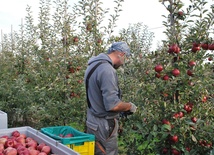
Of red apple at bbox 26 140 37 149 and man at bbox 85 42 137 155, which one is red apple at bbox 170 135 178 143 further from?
red apple at bbox 26 140 37 149

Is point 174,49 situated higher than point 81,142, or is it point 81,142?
point 174,49

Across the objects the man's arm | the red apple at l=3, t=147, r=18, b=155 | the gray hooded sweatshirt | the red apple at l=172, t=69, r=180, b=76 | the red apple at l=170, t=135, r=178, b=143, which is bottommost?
the red apple at l=170, t=135, r=178, b=143

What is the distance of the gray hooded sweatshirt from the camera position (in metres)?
2.70

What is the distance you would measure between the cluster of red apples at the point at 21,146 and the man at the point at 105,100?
602mm

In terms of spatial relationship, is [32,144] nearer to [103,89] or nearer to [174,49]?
[103,89]

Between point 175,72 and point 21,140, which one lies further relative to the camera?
point 175,72

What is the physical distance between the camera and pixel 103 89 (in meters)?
2.72

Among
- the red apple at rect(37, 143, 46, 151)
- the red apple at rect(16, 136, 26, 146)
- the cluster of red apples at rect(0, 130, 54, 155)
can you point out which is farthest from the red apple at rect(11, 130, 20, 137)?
the red apple at rect(37, 143, 46, 151)

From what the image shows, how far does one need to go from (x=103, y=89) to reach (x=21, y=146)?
84cm

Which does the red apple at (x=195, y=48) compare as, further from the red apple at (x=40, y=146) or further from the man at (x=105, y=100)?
the red apple at (x=40, y=146)

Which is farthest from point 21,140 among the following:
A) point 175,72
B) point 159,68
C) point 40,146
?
point 175,72

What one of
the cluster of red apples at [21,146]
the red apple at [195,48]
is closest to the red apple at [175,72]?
the red apple at [195,48]

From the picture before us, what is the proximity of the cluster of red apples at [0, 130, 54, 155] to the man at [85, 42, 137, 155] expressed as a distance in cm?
60

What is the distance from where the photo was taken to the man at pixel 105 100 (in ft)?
8.91
